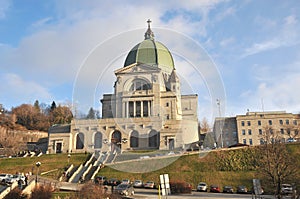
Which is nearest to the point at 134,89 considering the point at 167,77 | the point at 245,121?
the point at 167,77

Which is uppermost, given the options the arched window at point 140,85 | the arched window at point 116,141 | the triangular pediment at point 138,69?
the triangular pediment at point 138,69

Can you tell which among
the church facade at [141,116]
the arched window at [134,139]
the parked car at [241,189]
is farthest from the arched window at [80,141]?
the parked car at [241,189]

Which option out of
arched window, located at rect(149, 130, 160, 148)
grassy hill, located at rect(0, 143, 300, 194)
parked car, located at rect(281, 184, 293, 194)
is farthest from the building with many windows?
parked car, located at rect(281, 184, 293, 194)

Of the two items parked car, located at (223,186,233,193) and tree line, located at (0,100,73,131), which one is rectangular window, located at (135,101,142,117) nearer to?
tree line, located at (0,100,73,131)

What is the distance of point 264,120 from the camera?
77.6m

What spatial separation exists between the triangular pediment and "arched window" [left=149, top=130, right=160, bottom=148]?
17379 millimetres

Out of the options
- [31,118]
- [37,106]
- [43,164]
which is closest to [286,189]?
[43,164]

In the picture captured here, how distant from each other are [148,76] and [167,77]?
9.50m

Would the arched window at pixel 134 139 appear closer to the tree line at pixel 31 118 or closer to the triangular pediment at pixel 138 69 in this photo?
the triangular pediment at pixel 138 69

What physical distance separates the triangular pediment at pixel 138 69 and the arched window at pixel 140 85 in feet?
7.91

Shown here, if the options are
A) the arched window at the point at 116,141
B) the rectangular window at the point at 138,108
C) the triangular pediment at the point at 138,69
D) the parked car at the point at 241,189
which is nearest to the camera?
the parked car at the point at 241,189

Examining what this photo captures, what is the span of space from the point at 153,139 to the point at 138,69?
19331mm

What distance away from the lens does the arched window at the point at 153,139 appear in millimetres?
60003

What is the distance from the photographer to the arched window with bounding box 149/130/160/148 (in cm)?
6000
